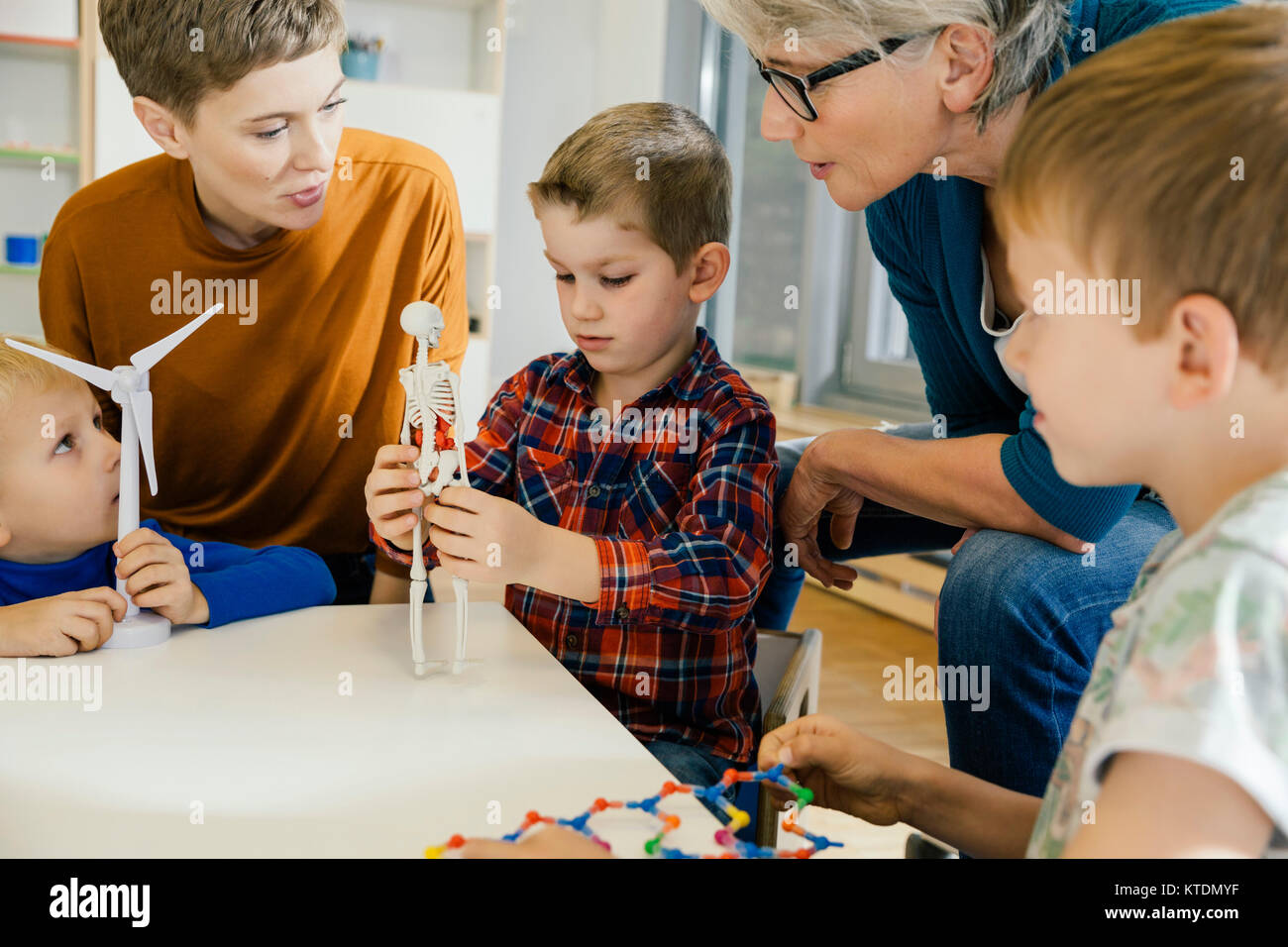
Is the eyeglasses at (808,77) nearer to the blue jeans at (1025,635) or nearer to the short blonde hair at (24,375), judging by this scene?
the blue jeans at (1025,635)

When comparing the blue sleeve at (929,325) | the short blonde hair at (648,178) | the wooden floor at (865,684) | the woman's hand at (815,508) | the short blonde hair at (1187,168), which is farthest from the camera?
the wooden floor at (865,684)

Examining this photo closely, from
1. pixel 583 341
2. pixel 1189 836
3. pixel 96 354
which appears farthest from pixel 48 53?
pixel 1189 836

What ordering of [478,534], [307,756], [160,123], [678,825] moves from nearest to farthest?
[678,825] → [307,756] → [478,534] → [160,123]

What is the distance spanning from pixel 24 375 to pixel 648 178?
664mm

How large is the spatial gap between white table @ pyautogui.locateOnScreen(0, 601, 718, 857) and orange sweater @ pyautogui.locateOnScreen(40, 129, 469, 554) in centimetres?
61

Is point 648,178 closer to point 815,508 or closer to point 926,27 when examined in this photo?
point 926,27

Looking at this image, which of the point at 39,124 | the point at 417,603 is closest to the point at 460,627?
the point at 417,603

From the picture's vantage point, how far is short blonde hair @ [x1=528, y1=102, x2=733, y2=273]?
1259mm

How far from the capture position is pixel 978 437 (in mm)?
1331

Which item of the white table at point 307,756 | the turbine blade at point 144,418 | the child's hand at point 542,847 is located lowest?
the white table at point 307,756

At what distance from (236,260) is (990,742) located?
3.79 ft

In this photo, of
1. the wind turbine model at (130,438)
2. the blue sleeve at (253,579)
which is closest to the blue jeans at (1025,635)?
the blue sleeve at (253,579)

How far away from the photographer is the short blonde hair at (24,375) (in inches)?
45.8

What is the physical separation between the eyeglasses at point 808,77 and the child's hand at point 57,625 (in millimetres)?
853
